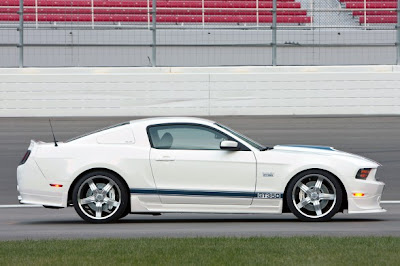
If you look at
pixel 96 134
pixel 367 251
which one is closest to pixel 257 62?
pixel 96 134

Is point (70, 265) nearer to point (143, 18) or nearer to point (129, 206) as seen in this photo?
point (129, 206)

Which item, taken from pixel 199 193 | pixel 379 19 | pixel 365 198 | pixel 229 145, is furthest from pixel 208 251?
pixel 379 19

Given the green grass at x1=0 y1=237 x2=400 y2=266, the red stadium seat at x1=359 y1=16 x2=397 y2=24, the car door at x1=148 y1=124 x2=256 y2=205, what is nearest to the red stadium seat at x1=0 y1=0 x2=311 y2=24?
the red stadium seat at x1=359 y1=16 x2=397 y2=24

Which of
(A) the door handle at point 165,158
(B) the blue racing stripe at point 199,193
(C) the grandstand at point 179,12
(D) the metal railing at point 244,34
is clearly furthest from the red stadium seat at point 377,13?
(A) the door handle at point 165,158

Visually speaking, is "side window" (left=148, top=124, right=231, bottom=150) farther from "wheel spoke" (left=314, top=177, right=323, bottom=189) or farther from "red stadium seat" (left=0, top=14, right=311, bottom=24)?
"red stadium seat" (left=0, top=14, right=311, bottom=24)

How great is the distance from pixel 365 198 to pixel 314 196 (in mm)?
569

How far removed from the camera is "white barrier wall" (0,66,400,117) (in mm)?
22297

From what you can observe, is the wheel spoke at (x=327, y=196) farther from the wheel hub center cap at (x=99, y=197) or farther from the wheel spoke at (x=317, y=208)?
the wheel hub center cap at (x=99, y=197)

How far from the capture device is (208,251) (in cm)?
850

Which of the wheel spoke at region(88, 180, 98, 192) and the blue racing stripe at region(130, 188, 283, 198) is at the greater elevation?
the wheel spoke at region(88, 180, 98, 192)

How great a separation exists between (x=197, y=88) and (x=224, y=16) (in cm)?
351

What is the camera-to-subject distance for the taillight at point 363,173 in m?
11.4

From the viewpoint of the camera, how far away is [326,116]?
Result: 22.6 metres

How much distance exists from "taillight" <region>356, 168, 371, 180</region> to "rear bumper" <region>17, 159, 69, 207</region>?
318 centimetres
